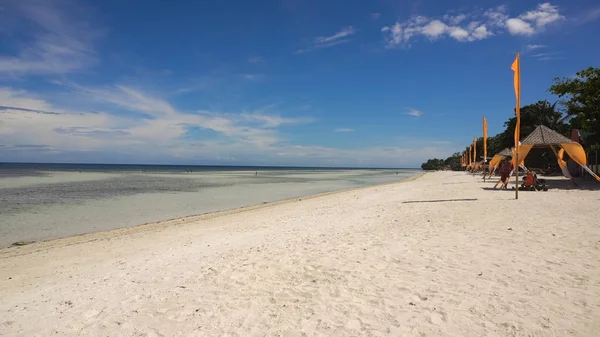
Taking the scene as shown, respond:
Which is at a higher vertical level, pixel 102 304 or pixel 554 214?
pixel 554 214

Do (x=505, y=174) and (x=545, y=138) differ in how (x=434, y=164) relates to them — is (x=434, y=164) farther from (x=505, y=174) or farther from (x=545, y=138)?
(x=505, y=174)

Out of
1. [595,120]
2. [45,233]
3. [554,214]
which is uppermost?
[595,120]

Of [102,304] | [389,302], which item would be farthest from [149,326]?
[389,302]

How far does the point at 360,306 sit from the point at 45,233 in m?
10.5

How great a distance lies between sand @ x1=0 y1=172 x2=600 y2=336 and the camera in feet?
11.3

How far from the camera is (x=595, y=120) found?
15.5 metres

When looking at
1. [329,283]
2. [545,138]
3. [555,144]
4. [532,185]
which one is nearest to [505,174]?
[532,185]

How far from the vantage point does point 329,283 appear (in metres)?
4.52

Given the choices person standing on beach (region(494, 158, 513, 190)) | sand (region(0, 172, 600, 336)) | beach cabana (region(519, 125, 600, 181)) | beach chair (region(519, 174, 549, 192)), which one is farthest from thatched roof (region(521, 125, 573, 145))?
sand (region(0, 172, 600, 336))

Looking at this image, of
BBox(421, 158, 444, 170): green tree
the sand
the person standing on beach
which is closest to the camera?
the sand

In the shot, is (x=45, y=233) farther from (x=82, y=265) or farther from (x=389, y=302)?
(x=389, y=302)

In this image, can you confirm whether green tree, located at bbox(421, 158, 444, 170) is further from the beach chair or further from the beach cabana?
the beach chair

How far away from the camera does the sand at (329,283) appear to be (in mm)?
3457

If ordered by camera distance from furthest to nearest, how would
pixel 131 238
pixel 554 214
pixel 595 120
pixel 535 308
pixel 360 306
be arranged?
pixel 595 120
pixel 131 238
pixel 554 214
pixel 360 306
pixel 535 308
